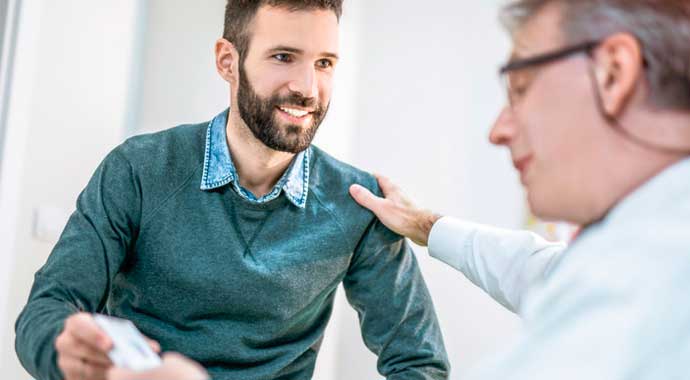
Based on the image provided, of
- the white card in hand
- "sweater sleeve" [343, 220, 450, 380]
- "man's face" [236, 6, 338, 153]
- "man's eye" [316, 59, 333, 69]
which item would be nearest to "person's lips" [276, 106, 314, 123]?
"man's face" [236, 6, 338, 153]

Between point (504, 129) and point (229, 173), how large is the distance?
65cm

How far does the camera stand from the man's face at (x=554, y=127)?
2.42 ft

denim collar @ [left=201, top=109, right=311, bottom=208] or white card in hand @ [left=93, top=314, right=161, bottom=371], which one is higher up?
denim collar @ [left=201, top=109, right=311, bottom=208]

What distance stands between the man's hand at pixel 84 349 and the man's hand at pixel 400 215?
2.27ft

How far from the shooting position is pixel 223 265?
1.34 meters

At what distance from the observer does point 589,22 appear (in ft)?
2.50

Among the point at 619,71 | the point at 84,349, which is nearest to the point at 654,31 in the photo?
the point at 619,71

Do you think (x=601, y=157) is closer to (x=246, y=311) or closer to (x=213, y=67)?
(x=246, y=311)

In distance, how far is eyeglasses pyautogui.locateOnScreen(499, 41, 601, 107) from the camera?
2.48ft

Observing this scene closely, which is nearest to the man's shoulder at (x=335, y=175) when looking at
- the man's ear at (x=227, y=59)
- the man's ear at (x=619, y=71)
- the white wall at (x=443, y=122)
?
the man's ear at (x=227, y=59)

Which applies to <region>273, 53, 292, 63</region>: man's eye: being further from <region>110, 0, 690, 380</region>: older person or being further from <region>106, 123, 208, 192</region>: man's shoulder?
<region>110, 0, 690, 380</region>: older person

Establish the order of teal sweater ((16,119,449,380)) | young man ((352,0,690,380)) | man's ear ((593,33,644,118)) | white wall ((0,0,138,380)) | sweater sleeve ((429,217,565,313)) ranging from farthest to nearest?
white wall ((0,0,138,380))
teal sweater ((16,119,449,380))
sweater sleeve ((429,217,565,313))
man's ear ((593,33,644,118))
young man ((352,0,690,380))

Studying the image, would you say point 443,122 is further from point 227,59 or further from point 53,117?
point 53,117

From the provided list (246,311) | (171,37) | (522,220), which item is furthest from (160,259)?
(522,220)
